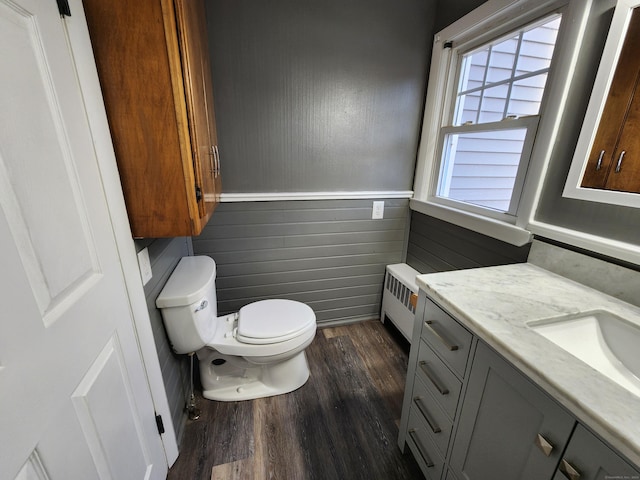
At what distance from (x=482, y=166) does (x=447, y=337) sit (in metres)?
1.18

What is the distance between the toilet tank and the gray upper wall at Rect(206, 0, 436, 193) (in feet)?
2.15

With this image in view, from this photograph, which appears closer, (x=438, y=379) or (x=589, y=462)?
(x=589, y=462)

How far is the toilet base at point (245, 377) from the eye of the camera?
1577 millimetres

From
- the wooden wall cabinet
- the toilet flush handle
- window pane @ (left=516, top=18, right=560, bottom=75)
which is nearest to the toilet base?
the toilet flush handle

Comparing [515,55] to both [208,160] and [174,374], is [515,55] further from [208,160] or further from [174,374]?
[174,374]

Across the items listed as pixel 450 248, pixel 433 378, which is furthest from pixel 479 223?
pixel 433 378

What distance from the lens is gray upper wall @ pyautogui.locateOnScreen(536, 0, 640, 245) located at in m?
0.97

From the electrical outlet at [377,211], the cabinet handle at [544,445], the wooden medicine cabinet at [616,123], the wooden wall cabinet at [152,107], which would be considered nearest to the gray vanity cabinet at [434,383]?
the cabinet handle at [544,445]

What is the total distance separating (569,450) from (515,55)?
5.45 ft

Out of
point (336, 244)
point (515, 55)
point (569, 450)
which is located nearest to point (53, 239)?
point (569, 450)

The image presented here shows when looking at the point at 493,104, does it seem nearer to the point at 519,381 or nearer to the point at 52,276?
the point at 519,381

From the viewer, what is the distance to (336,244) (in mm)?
2043

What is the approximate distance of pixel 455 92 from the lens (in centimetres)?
176

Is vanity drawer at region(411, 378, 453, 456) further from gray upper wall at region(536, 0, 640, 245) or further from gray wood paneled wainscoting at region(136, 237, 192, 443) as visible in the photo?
gray wood paneled wainscoting at region(136, 237, 192, 443)
